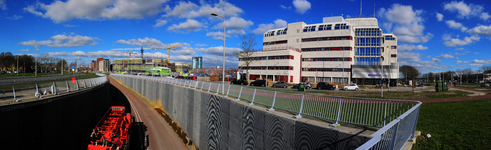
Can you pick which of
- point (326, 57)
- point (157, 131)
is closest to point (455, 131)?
point (157, 131)

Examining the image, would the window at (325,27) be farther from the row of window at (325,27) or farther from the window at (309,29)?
the window at (309,29)

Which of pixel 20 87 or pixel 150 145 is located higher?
pixel 20 87

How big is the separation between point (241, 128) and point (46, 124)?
998 cm

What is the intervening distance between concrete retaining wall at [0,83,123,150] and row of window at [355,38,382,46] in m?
73.7

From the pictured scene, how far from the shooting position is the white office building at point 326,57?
62.6m

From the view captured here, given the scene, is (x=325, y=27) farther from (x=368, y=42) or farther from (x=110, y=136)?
(x=110, y=136)

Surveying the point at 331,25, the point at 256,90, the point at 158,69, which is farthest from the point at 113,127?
the point at 331,25

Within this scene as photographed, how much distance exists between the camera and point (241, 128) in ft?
35.2

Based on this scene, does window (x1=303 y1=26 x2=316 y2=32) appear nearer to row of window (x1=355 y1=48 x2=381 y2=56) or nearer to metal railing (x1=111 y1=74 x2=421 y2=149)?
row of window (x1=355 y1=48 x2=381 y2=56)

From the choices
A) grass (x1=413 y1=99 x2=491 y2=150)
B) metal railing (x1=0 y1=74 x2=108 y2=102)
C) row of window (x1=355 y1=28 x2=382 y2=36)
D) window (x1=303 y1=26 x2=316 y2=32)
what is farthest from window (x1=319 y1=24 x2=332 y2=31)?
metal railing (x1=0 y1=74 x2=108 y2=102)

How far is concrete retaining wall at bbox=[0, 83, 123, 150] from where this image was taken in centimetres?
877

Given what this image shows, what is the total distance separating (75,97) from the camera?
1455cm

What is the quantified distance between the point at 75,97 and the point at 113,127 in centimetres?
361

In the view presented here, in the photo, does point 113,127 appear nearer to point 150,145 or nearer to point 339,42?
point 150,145
